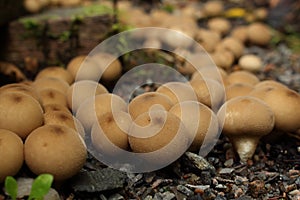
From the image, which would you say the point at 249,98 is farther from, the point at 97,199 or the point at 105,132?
the point at 97,199

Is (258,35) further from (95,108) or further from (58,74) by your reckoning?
(95,108)

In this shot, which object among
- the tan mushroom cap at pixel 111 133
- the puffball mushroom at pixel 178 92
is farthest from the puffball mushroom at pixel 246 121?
the tan mushroom cap at pixel 111 133

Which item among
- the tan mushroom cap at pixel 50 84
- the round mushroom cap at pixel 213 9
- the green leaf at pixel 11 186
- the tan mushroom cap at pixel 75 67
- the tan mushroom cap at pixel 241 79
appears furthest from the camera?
the round mushroom cap at pixel 213 9

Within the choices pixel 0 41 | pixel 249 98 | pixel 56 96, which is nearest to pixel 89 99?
pixel 56 96

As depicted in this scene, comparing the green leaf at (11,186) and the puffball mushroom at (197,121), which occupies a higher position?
the puffball mushroom at (197,121)

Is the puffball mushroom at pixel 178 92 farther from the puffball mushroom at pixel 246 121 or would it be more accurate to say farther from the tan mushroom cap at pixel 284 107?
the tan mushroom cap at pixel 284 107

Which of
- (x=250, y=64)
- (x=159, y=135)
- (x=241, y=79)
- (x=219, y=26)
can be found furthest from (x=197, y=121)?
(x=219, y=26)
